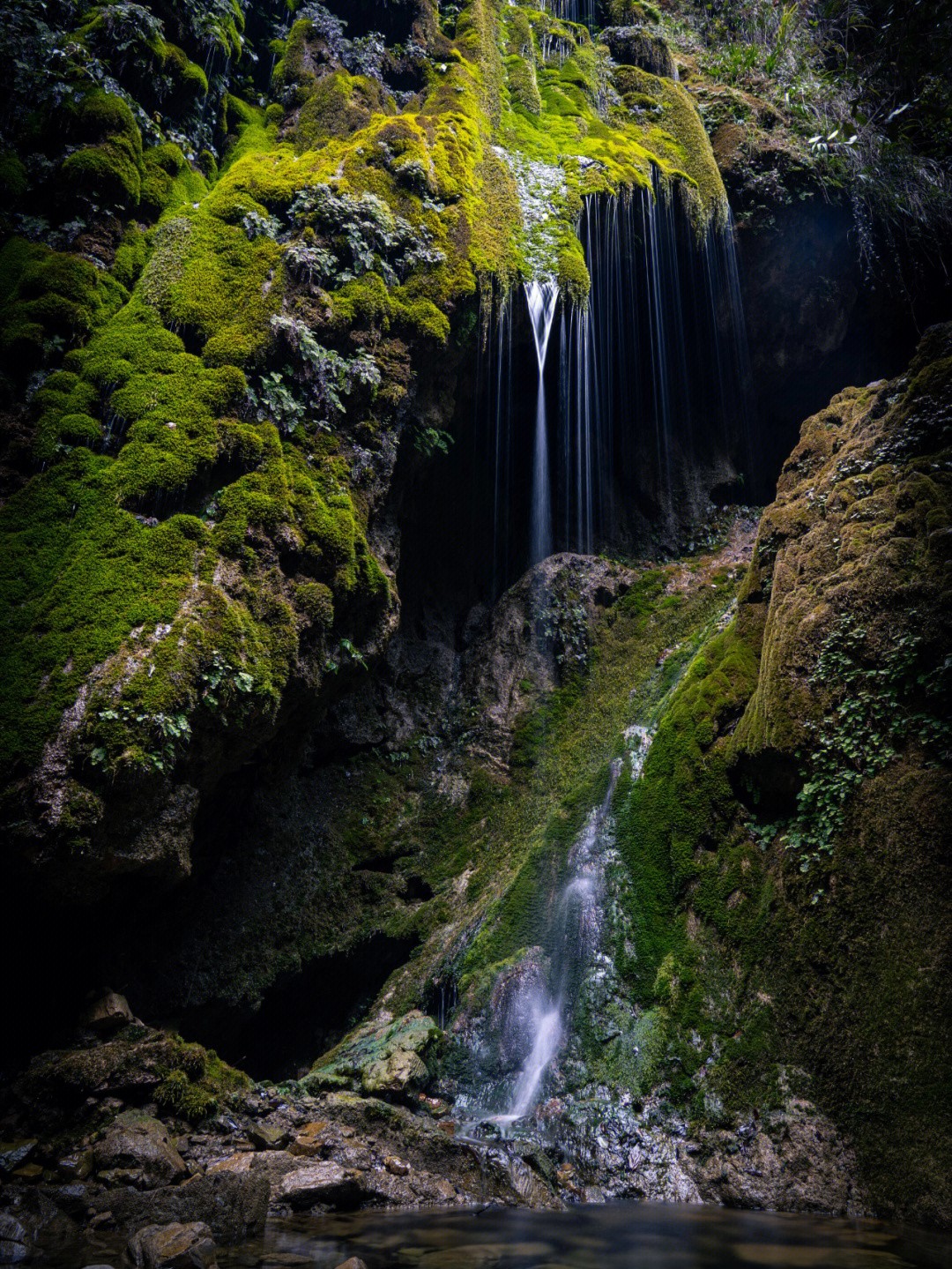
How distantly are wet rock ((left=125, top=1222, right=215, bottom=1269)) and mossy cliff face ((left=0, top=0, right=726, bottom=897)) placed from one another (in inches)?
117

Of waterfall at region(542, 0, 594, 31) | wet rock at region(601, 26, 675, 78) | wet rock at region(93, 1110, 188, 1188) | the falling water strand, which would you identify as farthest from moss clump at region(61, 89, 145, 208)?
waterfall at region(542, 0, 594, 31)

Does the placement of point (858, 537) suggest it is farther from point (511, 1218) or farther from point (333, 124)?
point (333, 124)

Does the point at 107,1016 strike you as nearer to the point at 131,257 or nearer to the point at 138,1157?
the point at 138,1157

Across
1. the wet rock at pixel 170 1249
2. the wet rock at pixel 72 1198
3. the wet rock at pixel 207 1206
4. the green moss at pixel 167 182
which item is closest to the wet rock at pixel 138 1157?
the wet rock at pixel 72 1198

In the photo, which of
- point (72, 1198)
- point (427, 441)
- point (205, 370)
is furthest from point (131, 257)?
point (72, 1198)

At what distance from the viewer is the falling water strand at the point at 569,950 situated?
7.38 metres

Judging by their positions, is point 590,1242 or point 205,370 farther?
point 205,370

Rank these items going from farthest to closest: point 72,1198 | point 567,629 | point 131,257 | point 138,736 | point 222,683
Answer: point 567,629 < point 131,257 < point 222,683 < point 138,736 < point 72,1198

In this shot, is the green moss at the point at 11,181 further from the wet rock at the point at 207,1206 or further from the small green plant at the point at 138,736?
the wet rock at the point at 207,1206

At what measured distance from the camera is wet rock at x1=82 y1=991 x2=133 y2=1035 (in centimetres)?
684

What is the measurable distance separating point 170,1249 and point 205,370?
26.4 feet

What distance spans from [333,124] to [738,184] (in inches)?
360

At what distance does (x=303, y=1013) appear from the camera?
10234 mm

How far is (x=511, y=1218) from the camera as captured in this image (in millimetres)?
5207
